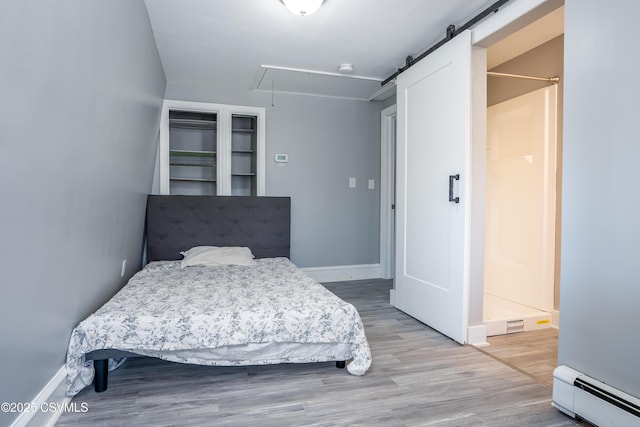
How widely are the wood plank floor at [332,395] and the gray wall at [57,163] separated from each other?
0.41 m

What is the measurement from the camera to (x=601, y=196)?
63.9 inches

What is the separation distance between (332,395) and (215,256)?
196cm

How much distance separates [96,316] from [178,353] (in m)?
0.46

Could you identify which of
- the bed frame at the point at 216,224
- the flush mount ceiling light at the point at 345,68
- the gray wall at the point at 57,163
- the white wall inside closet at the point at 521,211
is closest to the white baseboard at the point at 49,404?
the gray wall at the point at 57,163

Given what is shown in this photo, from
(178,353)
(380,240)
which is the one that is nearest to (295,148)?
(380,240)

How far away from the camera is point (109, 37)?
72.1 inches

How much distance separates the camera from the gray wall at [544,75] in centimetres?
303

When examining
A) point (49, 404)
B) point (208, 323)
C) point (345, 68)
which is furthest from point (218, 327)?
point (345, 68)

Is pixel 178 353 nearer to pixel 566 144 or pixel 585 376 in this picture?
pixel 585 376

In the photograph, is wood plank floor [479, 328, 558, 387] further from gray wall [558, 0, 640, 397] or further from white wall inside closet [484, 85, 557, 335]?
gray wall [558, 0, 640, 397]

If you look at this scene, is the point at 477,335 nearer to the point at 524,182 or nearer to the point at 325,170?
the point at 524,182

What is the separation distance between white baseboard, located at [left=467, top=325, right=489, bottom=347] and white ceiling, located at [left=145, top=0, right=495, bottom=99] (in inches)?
86.3

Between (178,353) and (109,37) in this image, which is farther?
(178,353)

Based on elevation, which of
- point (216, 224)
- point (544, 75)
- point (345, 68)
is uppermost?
point (345, 68)
